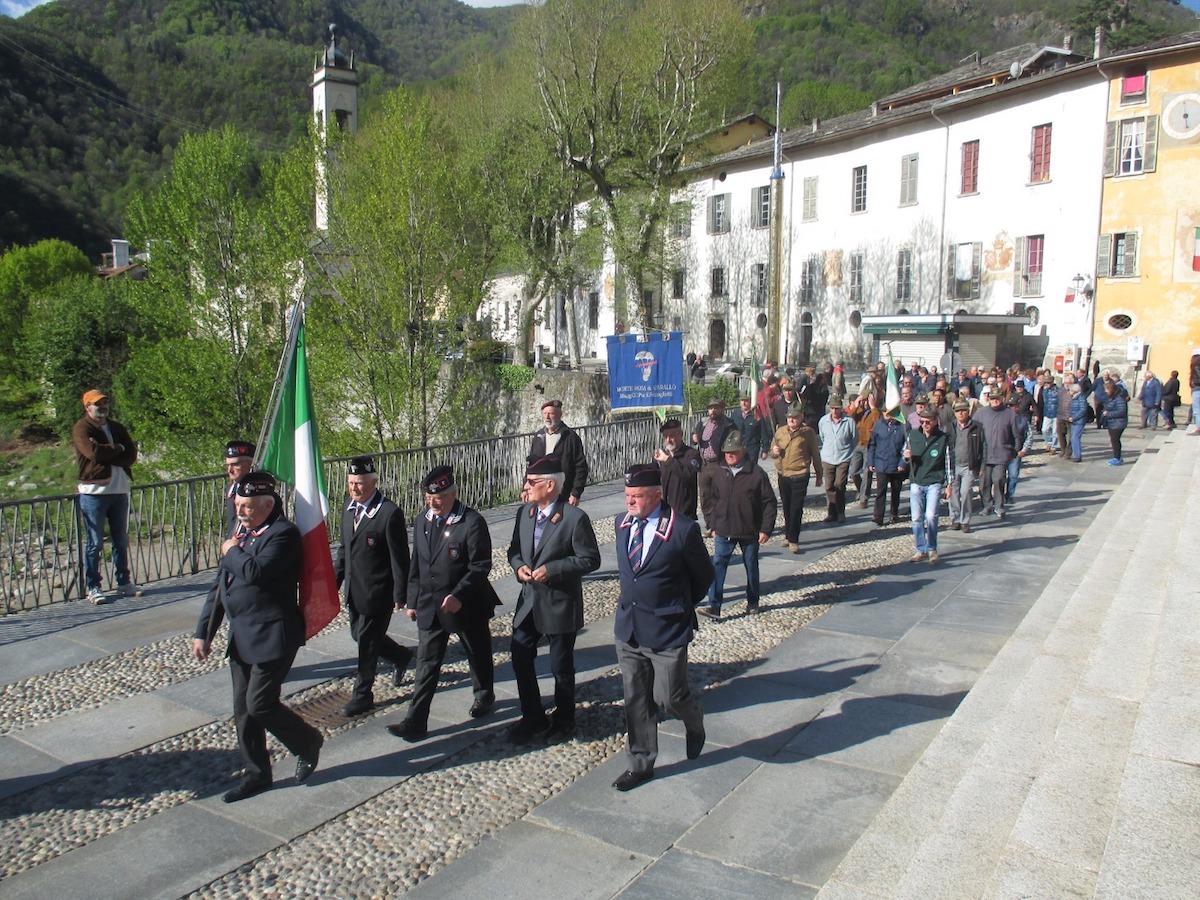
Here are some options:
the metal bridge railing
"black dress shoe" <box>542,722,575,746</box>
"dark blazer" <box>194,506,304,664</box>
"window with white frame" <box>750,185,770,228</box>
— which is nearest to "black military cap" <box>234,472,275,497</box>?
"dark blazer" <box>194,506,304,664</box>

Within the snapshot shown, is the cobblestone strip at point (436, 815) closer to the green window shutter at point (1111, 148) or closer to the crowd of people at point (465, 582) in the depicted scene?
the crowd of people at point (465, 582)

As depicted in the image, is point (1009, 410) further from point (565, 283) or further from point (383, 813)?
point (565, 283)

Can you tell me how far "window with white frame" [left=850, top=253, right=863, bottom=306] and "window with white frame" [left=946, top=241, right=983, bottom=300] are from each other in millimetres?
4333

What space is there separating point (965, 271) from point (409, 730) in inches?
1320

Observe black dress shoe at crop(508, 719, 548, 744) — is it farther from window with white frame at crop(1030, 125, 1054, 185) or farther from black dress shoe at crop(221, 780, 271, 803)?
window with white frame at crop(1030, 125, 1054, 185)

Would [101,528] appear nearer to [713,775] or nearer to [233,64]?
[713,775]

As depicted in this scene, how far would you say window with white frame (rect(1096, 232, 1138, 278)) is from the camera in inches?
1174

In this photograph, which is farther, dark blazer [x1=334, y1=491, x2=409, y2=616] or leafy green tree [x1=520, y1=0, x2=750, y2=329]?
leafy green tree [x1=520, y1=0, x2=750, y2=329]

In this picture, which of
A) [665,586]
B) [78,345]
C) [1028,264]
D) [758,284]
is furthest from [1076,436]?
[78,345]

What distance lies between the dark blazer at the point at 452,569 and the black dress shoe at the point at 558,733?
32.3 inches

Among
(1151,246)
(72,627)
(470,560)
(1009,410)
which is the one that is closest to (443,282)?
(1009,410)

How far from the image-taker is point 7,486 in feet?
118

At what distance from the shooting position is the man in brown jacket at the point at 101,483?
335 inches

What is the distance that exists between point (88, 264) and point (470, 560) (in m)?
64.2
